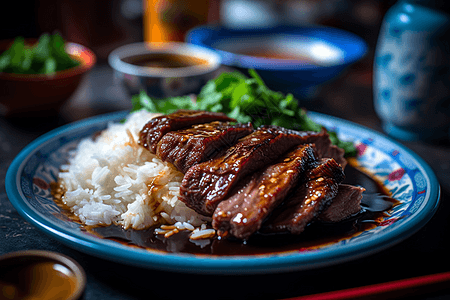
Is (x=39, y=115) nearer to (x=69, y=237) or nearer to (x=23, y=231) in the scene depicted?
(x=23, y=231)

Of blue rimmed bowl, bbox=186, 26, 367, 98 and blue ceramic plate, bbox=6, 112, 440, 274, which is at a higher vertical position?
blue rimmed bowl, bbox=186, 26, 367, 98

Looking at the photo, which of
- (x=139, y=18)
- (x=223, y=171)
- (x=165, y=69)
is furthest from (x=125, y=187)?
(x=139, y=18)

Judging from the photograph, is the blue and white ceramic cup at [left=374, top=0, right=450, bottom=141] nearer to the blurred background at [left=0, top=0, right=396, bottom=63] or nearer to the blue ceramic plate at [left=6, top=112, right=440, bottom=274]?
Result: the blue ceramic plate at [left=6, top=112, right=440, bottom=274]

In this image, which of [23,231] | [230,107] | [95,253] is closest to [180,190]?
[95,253]

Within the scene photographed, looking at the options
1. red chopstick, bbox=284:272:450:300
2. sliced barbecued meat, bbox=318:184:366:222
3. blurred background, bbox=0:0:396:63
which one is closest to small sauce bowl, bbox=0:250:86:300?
red chopstick, bbox=284:272:450:300

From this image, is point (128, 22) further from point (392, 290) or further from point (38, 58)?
point (392, 290)

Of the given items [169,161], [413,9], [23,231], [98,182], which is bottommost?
[23,231]
